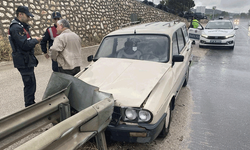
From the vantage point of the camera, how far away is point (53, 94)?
2.66m

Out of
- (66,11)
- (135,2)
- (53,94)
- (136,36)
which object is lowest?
(53,94)

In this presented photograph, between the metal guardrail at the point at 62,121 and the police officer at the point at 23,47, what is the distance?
1.30 meters

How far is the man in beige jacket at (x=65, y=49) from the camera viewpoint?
3.83 m

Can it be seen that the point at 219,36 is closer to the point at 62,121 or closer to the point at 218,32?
the point at 218,32

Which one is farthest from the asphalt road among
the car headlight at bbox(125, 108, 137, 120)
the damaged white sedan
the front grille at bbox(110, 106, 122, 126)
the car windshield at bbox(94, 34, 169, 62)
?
the car windshield at bbox(94, 34, 169, 62)

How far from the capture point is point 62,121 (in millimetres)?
1903

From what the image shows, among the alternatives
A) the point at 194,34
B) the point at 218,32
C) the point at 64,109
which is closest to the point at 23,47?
the point at 64,109

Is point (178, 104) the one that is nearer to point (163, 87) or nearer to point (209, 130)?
point (209, 130)

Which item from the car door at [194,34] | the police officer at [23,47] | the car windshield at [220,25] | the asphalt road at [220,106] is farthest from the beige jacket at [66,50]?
the car windshield at [220,25]

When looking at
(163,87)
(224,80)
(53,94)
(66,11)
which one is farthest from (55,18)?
(66,11)

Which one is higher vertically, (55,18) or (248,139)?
(55,18)

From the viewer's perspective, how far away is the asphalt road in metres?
3.30

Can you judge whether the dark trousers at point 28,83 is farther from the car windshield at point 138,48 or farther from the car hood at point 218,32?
the car hood at point 218,32

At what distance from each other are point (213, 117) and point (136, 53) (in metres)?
2.03
